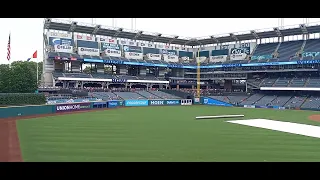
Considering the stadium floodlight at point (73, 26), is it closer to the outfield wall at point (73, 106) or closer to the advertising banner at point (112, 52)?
the advertising banner at point (112, 52)

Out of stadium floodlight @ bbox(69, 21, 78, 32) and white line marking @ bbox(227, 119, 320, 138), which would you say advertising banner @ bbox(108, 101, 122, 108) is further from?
white line marking @ bbox(227, 119, 320, 138)

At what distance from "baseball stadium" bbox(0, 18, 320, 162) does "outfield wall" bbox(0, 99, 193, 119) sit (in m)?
0.17

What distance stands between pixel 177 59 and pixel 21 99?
177 feet

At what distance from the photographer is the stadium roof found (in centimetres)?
6378

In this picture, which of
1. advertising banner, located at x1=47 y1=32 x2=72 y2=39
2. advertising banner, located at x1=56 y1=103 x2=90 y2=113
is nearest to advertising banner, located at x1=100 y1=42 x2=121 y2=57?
advertising banner, located at x1=47 y1=32 x2=72 y2=39

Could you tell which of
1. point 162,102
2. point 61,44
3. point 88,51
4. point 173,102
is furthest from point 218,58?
point 61,44

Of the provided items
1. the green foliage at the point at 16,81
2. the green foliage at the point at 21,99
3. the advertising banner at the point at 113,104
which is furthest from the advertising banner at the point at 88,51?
the green foliage at the point at 21,99

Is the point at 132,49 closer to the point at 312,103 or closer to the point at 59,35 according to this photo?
the point at 59,35

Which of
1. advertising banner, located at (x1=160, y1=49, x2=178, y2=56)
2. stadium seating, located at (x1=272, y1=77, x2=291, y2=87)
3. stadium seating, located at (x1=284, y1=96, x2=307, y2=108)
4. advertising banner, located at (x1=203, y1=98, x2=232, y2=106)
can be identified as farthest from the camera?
advertising banner, located at (x1=160, y1=49, x2=178, y2=56)

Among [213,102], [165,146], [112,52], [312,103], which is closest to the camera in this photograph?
[165,146]

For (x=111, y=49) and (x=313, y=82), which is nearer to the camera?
(x=313, y=82)

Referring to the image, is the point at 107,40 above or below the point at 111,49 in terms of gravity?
above

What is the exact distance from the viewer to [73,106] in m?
43.6
